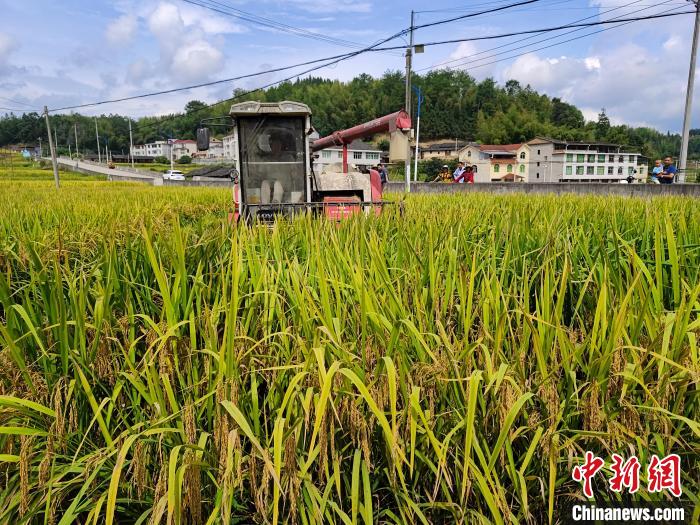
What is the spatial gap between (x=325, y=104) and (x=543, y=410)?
→ 316ft

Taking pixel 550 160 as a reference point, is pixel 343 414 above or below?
below

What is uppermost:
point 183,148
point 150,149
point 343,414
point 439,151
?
point 150,149

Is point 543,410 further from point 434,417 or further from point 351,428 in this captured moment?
point 351,428

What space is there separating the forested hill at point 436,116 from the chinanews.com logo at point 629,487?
70221 millimetres

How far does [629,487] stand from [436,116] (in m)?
102

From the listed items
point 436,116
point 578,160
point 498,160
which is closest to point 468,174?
point 498,160

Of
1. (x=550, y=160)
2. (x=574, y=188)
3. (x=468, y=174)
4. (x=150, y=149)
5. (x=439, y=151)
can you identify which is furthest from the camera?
(x=150, y=149)

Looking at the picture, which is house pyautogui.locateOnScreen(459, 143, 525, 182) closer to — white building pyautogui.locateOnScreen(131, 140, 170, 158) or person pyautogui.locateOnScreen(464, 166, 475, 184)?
person pyautogui.locateOnScreen(464, 166, 475, 184)

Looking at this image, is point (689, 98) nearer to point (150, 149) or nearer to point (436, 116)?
point (436, 116)

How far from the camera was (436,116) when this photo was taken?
319 feet

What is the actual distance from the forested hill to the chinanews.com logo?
70.2 m

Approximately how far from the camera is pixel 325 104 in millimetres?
91938

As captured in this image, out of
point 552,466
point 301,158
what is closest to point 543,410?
point 552,466

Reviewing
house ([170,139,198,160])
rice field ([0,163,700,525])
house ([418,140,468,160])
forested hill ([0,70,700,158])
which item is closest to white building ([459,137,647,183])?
house ([418,140,468,160])
